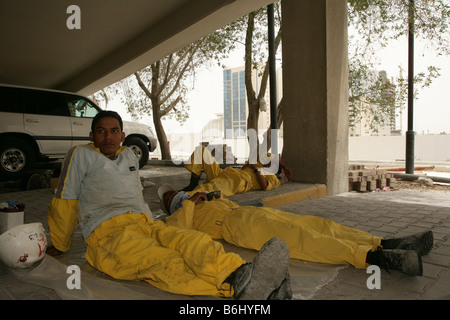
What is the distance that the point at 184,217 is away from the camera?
3117 mm

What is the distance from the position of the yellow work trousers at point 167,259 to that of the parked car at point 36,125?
5.98m

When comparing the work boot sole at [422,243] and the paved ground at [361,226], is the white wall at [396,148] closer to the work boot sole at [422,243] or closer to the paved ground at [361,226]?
the paved ground at [361,226]

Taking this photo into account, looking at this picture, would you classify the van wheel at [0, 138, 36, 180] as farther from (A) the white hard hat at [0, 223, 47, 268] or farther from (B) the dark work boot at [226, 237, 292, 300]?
(B) the dark work boot at [226, 237, 292, 300]

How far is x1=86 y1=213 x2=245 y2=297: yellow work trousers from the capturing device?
209cm

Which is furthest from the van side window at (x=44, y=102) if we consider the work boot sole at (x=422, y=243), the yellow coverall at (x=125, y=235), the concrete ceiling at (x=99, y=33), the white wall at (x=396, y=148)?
the white wall at (x=396, y=148)

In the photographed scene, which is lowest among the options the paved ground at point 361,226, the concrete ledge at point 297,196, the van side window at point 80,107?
the paved ground at point 361,226

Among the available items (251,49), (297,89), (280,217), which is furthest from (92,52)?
(280,217)

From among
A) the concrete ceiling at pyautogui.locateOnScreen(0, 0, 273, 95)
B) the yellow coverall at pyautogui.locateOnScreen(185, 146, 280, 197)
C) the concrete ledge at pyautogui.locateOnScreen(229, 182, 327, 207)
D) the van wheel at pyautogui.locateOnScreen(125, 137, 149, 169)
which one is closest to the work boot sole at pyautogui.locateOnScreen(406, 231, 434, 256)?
the concrete ledge at pyautogui.locateOnScreen(229, 182, 327, 207)

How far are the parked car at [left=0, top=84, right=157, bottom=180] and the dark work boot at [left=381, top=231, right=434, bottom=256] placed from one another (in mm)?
7593

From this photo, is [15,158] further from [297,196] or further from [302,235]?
[302,235]

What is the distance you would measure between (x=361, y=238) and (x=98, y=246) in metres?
2.06

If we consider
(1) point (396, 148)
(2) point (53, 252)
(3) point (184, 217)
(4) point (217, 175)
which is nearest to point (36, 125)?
(4) point (217, 175)

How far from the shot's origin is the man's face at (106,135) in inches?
106
